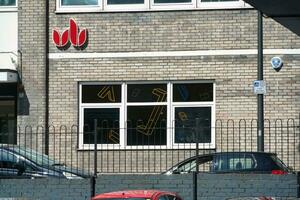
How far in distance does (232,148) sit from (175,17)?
426cm

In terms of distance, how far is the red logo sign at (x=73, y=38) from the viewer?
65.8 ft

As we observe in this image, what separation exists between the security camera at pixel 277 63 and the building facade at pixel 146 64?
14cm

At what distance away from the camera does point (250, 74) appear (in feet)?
64.2

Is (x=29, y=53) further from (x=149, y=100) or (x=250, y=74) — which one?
(x=250, y=74)

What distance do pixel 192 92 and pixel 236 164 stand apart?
596cm

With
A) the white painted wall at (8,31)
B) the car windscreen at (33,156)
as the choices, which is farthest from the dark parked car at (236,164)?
the white painted wall at (8,31)

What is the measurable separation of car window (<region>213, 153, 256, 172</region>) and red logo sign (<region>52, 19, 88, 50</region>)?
23.7 ft

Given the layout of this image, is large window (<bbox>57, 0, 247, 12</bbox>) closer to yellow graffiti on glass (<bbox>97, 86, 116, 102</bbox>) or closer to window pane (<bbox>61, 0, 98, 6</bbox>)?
window pane (<bbox>61, 0, 98, 6</bbox>)

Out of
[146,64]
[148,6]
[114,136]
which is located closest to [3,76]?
[114,136]

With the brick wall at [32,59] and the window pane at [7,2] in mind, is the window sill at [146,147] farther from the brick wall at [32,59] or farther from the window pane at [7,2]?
the window pane at [7,2]

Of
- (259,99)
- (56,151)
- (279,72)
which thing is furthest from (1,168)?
(279,72)

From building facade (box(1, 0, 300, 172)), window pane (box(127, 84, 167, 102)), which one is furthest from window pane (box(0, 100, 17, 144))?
window pane (box(127, 84, 167, 102))

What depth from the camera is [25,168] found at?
14.3 m

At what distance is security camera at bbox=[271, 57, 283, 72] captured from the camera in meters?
19.3
